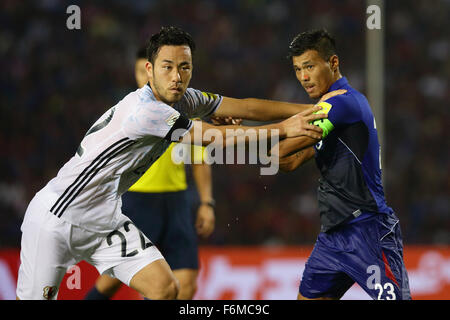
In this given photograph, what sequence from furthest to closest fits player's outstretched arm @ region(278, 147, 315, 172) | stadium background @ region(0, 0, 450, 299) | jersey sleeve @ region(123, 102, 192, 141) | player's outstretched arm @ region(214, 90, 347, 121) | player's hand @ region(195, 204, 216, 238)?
1. stadium background @ region(0, 0, 450, 299)
2. player's hand @ region(195, 204, 216, 238)
3. player's outstretched arm @ region(214, 90, 347, 121)
4. player's outstretched arm @ region(278, 147, 315, 172)
5. jersey sleeve @ region(123, 102, 192, 141)

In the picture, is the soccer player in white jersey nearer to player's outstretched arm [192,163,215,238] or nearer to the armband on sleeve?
the armband on sleeve

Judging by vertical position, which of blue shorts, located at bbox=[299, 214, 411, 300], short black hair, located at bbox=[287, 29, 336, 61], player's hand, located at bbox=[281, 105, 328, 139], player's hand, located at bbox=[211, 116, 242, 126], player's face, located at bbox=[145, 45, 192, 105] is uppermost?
short black hair, located at bbox=[287, 29, 336, 61]

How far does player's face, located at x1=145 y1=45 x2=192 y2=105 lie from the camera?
3.64 meters

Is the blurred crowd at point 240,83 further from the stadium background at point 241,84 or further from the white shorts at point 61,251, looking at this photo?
the white shorts at point 61,251

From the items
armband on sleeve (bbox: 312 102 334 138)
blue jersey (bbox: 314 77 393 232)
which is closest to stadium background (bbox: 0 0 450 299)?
blue jersey (bbox: 314 77 393 232)

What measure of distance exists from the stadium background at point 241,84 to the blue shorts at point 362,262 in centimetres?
390

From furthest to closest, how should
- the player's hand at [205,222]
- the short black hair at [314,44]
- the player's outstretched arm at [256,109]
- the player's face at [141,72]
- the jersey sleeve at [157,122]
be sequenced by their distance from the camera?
the player's hand at [205,222]
the player's face at [141,72]
the player's outstretched arm at [256,109]
the short black hair at [314,44]
the jersey sleeve at [157,122]

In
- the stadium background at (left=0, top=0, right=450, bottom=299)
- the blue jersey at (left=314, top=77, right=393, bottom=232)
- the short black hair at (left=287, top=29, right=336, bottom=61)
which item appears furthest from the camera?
the stadium background at (left=0, top=0, right=450, bottom=299)

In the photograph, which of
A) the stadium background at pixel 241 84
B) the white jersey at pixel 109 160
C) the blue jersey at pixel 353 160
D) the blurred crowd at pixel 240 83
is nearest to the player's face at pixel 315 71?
the blue jersey at pixel 353 160

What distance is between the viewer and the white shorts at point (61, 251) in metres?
3.64

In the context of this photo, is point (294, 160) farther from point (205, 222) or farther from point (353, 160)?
point (205, 222)

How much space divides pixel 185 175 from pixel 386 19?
22.4ft

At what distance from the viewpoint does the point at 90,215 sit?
3.66m

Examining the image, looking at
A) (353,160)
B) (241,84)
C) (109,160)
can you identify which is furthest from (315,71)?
(241,84)
